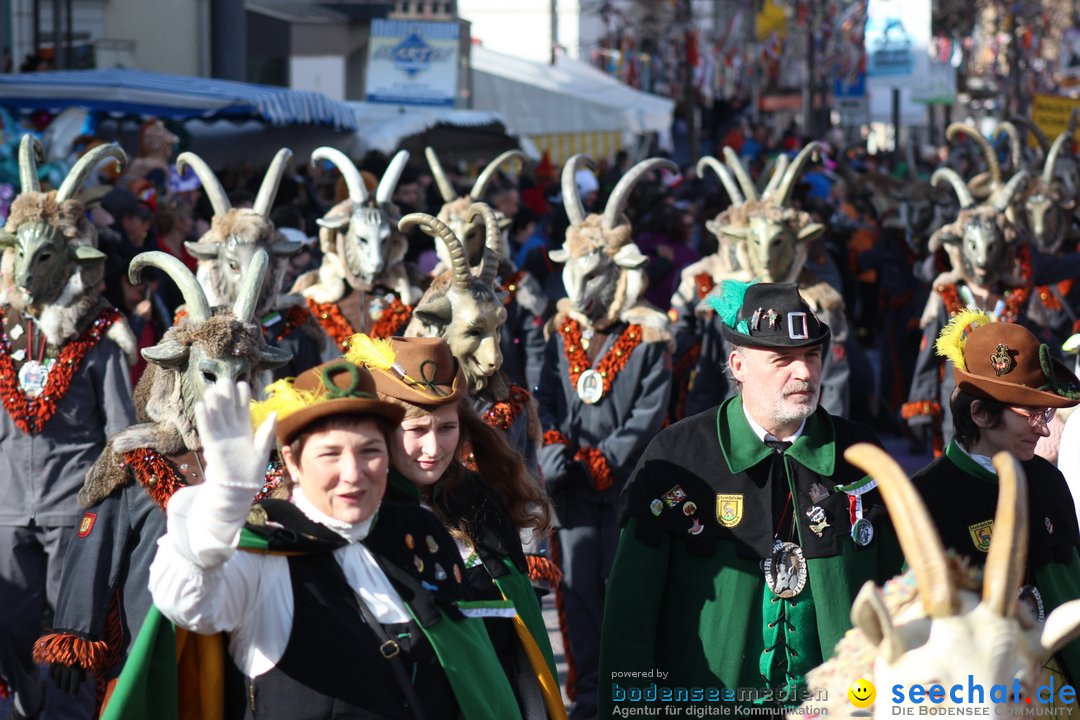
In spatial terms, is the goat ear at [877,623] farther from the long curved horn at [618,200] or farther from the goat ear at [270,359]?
the long curved horn at [618,200]

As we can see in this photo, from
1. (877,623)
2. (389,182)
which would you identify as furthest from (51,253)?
(877,623)

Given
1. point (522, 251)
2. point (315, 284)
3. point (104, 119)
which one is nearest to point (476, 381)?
point (315, 284)

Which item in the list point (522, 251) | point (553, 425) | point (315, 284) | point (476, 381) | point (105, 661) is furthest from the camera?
point (522, 251)

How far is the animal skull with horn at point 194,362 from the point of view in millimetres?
5379

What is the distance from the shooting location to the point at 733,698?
4.36 meters

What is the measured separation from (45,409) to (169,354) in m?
1.46

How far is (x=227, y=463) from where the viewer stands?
313 cm

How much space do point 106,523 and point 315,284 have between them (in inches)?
155

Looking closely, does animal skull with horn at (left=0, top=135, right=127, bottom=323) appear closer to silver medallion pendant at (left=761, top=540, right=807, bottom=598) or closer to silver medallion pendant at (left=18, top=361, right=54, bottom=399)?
silver medallion pendant at (left=18, top=361, right=54, bottom=399)

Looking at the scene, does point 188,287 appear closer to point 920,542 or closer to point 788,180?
point 920,542

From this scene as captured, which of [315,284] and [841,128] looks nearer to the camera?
[315,284]

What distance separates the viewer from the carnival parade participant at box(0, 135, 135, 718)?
6488 millimetres

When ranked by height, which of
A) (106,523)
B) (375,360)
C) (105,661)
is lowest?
(105,661)

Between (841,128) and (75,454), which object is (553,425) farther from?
(841,128)
